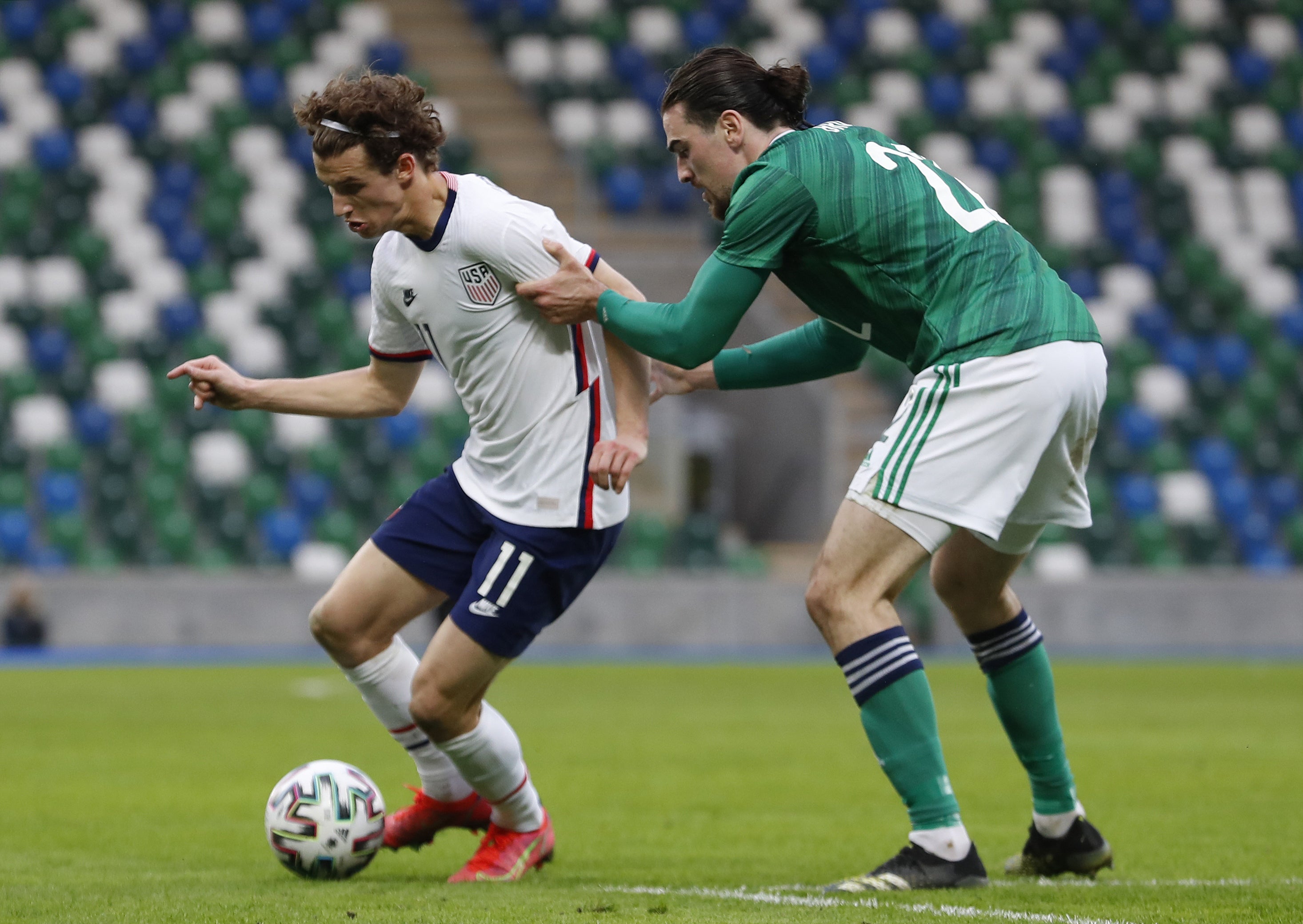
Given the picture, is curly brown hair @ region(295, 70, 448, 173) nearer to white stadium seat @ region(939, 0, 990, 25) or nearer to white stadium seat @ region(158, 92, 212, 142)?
white stadium seat @ region(158, 92, 212, 142)

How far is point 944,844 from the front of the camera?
4117mm

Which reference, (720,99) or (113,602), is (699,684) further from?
(720,99)

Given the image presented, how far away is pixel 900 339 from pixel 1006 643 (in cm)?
95

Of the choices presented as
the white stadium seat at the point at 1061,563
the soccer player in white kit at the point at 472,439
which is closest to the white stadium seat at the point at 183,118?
the white stadium seat at the point at 1061,563

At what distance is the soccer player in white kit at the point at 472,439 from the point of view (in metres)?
4.57

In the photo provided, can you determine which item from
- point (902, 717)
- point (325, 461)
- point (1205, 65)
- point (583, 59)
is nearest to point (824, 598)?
point (902, 717)

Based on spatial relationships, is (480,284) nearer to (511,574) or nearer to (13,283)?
(511,574)

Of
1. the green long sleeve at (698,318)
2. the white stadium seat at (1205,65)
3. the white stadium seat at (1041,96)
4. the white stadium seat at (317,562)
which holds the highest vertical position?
the white stadium seat at (1205,65)

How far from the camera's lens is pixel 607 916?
3.72 meters

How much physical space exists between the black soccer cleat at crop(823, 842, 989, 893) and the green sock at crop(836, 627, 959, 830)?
84 millimetres

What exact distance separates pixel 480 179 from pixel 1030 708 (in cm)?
223

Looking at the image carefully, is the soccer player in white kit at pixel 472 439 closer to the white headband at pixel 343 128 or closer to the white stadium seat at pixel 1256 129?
the white headband at pixel 343 128

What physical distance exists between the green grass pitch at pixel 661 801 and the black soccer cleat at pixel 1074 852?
0.08 m

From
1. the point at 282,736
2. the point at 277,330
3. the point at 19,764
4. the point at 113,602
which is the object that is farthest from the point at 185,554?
the point at 19,764
